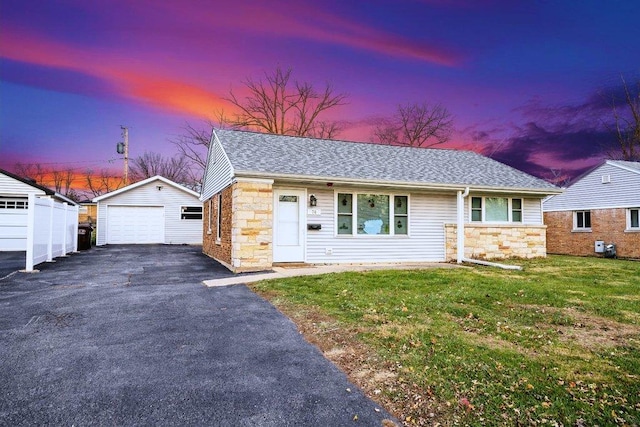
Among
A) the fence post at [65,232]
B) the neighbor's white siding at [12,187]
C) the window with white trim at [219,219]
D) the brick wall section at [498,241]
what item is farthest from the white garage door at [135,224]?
the brick wall section at [498,241]

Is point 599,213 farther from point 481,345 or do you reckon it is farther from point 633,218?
point 481,345

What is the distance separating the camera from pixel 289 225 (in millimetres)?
11492

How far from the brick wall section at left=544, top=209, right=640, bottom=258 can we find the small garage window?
74.7 ft

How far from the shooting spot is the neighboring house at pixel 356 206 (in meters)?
10.4

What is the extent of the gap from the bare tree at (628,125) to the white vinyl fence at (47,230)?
37862 millimetres

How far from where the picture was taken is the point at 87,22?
1291cm

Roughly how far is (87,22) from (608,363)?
17.0m

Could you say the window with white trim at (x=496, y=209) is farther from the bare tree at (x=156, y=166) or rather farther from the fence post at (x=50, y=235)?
the bare tree at (x=156, y=166)

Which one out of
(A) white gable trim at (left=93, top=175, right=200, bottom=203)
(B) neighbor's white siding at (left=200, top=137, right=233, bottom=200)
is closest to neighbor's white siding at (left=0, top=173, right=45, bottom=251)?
(A) white gable trim at (left=93, top=175, right=200, bottom=203)

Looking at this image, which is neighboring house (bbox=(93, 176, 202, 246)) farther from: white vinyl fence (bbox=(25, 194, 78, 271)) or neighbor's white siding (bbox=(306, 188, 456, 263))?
neighbor's white siding (bbox=(306, 188, 456, 263))

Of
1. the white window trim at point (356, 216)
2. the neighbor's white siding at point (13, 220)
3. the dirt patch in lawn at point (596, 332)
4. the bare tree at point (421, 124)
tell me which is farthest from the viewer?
the bare tree at point (421, 124)

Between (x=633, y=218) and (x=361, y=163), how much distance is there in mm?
15798

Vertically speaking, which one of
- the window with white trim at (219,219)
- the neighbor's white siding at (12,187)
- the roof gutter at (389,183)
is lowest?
the window with white trim at (219,219)

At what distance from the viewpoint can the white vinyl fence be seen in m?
10.2
